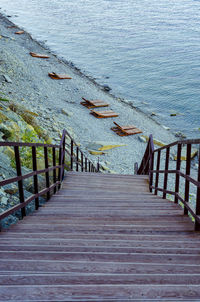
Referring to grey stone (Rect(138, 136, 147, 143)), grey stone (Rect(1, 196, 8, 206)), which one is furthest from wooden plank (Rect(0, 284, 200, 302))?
grey stone (Rect(138, 136, 147, 143))

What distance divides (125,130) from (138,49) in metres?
27.3

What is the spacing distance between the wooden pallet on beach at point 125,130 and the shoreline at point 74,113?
318 millimetres

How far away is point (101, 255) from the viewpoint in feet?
7.62

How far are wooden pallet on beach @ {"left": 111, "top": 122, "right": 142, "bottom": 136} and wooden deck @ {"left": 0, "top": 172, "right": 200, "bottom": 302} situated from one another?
1350 cm

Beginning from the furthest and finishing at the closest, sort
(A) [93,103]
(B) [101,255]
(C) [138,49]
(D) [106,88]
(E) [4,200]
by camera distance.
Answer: (C) [138,49], (D) [106,88], (A) [93,103], (E) [4,200], (B) [101,255]

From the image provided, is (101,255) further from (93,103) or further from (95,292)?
(93,103)

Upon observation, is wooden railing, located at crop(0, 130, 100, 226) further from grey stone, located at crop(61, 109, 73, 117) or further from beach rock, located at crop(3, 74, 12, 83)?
beach rock, located at crop(3, 74, 12, 83)

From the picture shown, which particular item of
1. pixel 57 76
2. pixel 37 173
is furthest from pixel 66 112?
pixel 37 173

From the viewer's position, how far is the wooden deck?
1699 millimetres

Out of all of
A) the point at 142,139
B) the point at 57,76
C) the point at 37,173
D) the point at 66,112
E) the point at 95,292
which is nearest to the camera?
the point at 95,292

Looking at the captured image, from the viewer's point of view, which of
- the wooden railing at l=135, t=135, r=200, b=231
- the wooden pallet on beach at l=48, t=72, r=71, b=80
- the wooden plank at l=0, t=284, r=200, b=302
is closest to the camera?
the wooden plank at l=0, t=284, r=200, b=302

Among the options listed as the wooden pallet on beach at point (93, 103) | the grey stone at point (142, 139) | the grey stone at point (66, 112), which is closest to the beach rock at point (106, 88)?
the wooden pallet on beach at point (93, 103)

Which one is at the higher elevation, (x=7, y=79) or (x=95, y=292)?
(x=7, y=79)

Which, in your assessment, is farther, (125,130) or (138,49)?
(138,49)
